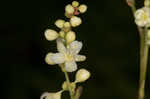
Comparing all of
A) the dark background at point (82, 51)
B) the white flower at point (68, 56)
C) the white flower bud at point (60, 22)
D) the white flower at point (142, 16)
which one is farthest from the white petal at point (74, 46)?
the dark background at point (82, 51)

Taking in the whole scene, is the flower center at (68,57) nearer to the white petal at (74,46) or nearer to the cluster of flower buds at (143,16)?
the white petal at (74,46)

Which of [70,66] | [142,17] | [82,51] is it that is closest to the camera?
[70,66]

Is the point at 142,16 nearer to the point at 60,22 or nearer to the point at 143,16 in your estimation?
the point at 143,16

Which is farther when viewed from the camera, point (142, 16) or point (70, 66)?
point (142, 16)

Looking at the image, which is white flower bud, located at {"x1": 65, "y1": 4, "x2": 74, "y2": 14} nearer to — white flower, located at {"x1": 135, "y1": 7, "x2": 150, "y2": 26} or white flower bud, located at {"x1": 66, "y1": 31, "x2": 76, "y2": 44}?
white flower bud, located at {"x1": 66, "y1": 31, "x2": 76, "y2": 44}

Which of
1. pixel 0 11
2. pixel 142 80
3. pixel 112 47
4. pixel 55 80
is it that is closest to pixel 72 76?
pixel 55 80

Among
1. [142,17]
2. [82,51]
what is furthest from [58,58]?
[82,51]

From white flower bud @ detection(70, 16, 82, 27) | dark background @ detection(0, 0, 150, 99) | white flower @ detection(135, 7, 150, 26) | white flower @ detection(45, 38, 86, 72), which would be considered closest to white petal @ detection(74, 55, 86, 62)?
white flower @ detection(45, 38, 86, 72)
